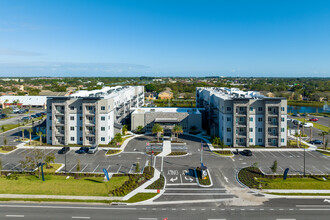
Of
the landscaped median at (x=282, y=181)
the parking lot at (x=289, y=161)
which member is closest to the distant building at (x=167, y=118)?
the parking lot at (x=289, y=161)

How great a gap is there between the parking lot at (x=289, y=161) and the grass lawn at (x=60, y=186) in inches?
1062

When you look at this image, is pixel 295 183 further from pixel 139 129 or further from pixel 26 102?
pixel 26 102

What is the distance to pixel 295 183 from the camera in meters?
38.5

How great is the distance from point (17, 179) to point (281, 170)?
47.7 m

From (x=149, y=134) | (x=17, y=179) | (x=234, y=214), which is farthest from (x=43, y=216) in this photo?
(x=149, y=134)

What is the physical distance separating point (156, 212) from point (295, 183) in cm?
2384

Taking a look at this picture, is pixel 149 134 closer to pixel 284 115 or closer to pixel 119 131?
pixel 119 131

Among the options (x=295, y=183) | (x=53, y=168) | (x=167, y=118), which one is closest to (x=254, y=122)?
(x=295, y=183)

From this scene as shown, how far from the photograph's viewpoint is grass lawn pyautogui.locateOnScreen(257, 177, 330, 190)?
37.8 metres

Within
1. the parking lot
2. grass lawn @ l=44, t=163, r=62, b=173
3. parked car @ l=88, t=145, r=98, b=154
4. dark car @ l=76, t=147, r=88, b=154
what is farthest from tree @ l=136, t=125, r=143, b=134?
the parking lot

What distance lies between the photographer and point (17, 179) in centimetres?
3969

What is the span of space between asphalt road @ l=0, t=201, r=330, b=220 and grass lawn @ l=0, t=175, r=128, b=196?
3371 millimetres

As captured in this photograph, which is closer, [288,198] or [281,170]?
[288,198]

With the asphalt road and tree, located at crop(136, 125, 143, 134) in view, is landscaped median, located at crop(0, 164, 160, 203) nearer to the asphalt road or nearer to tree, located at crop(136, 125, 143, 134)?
the asphalt road
